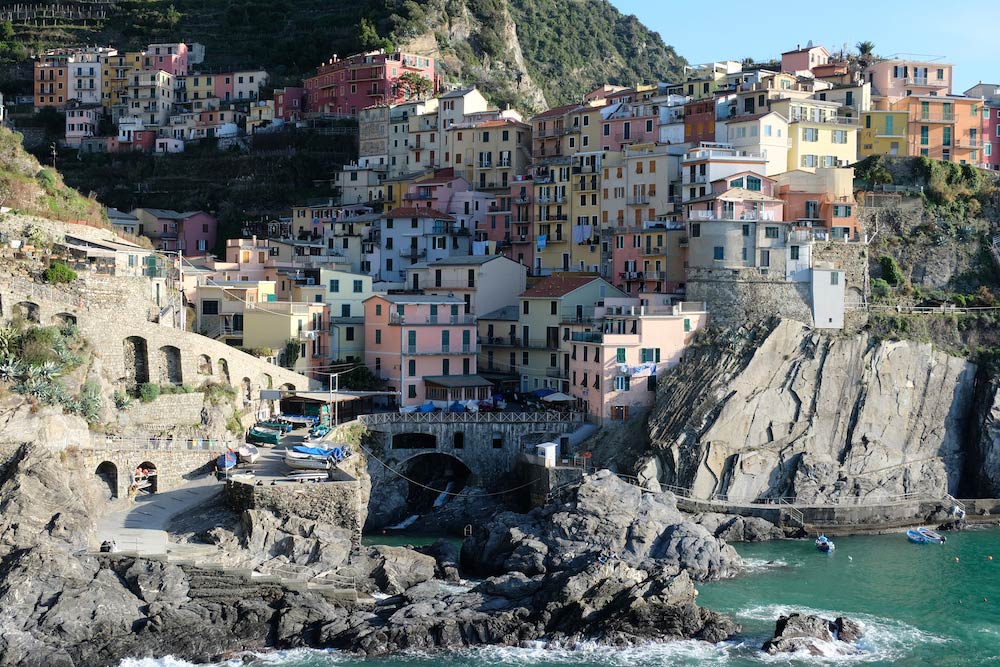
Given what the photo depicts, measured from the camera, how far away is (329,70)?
326 ft

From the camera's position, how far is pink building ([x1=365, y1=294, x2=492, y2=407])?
202 feet

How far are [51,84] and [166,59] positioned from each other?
30.5 feet

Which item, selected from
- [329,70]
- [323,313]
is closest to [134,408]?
[323,313]

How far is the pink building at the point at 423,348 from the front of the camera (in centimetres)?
6169

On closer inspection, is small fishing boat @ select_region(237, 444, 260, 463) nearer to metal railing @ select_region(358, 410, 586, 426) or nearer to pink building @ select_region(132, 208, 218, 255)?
metal railing @ select_region(358, 410, 586, 426)

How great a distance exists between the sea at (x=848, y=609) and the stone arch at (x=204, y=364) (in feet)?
60.5

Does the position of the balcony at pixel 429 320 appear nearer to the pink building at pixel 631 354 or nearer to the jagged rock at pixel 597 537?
the pink building at pixel 631 354

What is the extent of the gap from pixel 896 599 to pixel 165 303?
3313 cm

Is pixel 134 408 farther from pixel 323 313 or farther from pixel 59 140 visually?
pixel 59 140

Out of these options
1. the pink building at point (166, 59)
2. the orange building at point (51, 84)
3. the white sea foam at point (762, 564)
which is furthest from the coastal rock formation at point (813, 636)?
the orange building at point (51, 84)

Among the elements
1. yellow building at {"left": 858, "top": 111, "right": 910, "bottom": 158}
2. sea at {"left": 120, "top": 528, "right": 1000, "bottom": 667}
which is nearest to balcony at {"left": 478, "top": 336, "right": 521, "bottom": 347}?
sea at {"left": 120, "top": 528, "right": 1000, "bottom": 667}

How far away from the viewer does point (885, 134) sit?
7131 cm

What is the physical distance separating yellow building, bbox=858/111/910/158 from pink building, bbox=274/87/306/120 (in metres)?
44.6

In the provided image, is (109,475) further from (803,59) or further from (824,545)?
(803,59)
